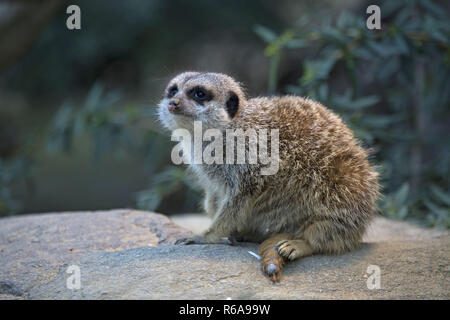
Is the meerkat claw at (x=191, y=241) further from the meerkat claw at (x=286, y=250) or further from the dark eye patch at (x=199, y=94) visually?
the dark eye patch at (x=199, y=94)

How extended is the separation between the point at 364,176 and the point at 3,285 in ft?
7.08

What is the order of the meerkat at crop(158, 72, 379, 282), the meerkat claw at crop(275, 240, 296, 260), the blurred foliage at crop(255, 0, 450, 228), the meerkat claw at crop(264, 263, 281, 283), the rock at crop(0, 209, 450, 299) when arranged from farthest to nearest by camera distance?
the blurred foliage at crop(255, 0, 450, 228) → the meerkat at crop(158, 72, 379, 282) → the meerkat claw at crop(275, 240, 296, 260) → the meerkat claw at crop(264, 263, 281, 283) → the rock at crop(0, 209, 450, 299)

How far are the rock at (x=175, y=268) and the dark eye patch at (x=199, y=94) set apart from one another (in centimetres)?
90

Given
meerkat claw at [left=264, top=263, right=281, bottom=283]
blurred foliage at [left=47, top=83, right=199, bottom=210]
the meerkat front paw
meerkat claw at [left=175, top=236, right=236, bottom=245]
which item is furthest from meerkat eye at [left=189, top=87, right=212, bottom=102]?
blurred foliage at [left=47, top=83, right=199, bottom=210]

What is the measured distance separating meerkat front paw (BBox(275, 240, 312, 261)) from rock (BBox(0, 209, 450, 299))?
5 centimetres

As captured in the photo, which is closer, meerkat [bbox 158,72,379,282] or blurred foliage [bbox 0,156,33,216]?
meerkat [bbox 158,72,379,282]

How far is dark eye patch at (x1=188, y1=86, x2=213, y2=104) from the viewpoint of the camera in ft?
11.1

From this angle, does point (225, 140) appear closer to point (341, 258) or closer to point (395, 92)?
point (341, 258)

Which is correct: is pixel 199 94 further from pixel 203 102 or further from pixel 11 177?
pixel 11 177

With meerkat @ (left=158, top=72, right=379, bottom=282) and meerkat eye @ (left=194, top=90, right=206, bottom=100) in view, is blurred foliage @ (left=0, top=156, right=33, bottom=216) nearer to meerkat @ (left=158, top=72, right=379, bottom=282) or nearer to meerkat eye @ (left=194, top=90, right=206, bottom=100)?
meerkat @ (left=158, top=72, right=379, bottom=282)

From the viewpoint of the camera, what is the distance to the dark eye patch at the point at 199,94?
11.1 ft

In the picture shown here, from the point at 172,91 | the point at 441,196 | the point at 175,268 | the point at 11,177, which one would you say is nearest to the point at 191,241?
the point at 175,268

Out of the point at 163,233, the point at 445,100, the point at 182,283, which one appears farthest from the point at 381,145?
the point at 182,283

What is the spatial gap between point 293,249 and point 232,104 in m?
0.98
